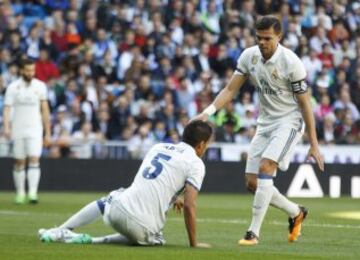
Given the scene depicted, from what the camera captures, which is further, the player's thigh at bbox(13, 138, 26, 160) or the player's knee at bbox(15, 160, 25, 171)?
the player's knee at bbox(15, 160, 25, 171)

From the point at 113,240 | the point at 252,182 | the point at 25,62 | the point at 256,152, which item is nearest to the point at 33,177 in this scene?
the point at 25,62

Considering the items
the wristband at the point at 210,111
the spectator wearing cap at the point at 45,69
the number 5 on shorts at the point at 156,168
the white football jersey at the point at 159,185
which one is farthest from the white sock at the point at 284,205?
the spectator wearing cap at the point at 45,69

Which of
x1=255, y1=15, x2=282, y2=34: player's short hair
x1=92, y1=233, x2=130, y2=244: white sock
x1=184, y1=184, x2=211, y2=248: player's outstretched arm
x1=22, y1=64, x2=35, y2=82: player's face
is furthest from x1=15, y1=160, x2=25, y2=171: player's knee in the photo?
x1=184, y1=184, x2=211, y2=248: player's outstretched arm

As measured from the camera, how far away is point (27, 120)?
2014 cm

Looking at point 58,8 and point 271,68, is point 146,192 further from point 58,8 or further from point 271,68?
→ point 58,8

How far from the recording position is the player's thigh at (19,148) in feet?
66.3

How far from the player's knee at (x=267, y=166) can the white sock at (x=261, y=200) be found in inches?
2.7

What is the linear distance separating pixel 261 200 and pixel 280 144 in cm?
66

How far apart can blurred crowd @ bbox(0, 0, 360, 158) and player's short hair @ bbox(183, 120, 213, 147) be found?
43.4 feet

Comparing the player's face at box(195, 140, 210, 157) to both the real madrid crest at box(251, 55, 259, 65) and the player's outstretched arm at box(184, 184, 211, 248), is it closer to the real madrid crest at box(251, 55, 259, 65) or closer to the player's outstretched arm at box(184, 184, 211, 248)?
the player's outstretched arm at box(184, 184, 211, 248)

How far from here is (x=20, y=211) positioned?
17.6 meters

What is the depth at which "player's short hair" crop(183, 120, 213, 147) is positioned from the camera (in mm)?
11016

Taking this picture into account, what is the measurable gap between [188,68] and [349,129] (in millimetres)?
4085

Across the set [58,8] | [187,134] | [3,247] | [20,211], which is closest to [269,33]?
[187,134]
